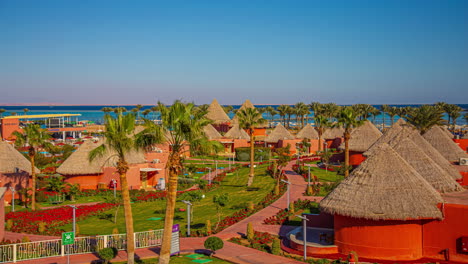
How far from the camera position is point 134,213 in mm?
35875

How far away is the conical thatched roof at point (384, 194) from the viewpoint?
877 inches

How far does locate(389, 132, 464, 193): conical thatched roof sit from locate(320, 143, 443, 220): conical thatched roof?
4.20 meters

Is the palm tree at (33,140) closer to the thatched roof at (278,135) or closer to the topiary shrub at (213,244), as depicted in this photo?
the topiary shrub at (213,244)

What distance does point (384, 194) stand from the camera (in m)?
23.1

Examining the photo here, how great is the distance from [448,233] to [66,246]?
18.8 m

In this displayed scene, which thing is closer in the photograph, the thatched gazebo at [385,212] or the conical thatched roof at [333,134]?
the thatched gazebo at [385,212]

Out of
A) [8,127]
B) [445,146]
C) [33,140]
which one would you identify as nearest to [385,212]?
[33,140]

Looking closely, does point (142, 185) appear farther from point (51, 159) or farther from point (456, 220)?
point (456, 220)

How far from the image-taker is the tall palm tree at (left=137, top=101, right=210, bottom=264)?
20156 mm

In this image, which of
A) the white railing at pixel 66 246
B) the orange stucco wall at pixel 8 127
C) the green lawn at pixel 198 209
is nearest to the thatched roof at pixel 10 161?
the green lawn at pixel 198 209

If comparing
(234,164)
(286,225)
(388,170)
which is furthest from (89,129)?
(388,170)

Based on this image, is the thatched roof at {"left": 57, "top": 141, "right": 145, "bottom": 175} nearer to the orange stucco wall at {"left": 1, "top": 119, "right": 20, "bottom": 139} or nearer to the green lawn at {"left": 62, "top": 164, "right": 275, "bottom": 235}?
the green lawn at {"left": 62, "top": 164, "right": 275, "bottom": 235}

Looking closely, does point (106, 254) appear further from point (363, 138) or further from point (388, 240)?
point (363, 138)

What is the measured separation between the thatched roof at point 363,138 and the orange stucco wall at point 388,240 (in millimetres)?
31352
